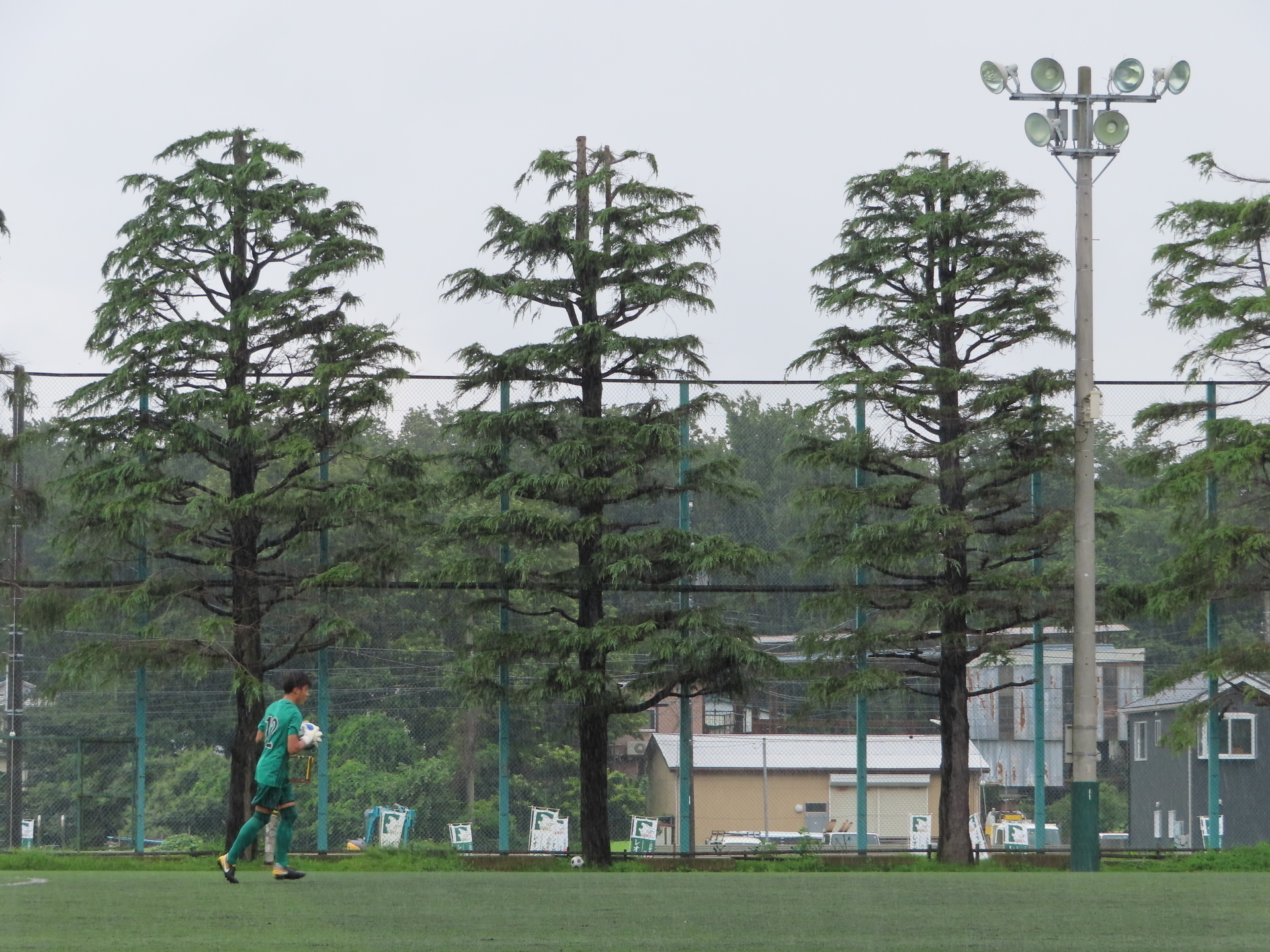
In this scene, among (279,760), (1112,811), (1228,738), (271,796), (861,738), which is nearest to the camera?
(279,760)

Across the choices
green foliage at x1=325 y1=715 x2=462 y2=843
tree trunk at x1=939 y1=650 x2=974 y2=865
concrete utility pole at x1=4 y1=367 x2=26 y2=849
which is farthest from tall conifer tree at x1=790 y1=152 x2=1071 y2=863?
concrete utility pole at x1=4 y1=367 x2=26 y2=849

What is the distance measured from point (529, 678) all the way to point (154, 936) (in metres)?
11.3

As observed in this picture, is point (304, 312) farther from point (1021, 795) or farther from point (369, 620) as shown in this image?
point (1021, 795)

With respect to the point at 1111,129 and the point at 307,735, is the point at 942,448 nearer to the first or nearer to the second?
the point at 1111,129

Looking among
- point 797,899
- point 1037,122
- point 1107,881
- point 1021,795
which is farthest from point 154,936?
point 1021,795

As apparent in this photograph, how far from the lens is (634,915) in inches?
357

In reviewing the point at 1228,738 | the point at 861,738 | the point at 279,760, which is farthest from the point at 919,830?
the point at 279,760

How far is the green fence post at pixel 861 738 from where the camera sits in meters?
19.0

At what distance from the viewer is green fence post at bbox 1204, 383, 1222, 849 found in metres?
19.3

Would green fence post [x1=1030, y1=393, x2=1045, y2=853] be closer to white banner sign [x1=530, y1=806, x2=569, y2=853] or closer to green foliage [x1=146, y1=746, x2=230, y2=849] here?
white banner sign [x1=530, y1=806, x2=569, y2=853]

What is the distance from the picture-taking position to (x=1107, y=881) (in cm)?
1241

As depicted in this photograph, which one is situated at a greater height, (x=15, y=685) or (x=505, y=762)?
(x=15, y=685)

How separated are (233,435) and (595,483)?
446 centimetres

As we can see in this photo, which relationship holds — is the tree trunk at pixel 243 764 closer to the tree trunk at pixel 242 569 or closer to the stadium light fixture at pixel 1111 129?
the tree trunk at pixel 242 569
